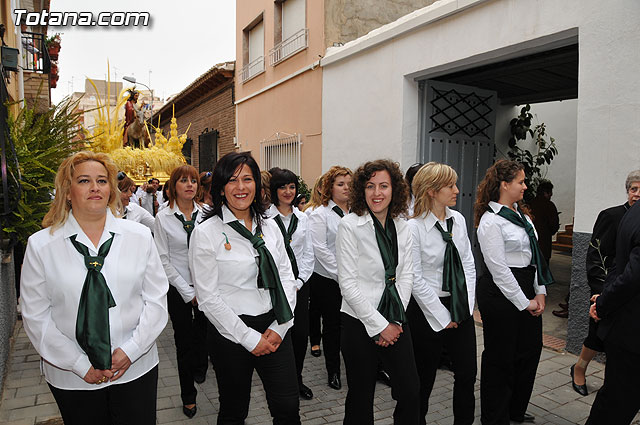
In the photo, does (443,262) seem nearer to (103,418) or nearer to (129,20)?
(103,418)

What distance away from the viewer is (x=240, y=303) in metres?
2.75

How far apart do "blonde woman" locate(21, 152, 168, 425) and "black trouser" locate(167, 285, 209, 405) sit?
1.44m

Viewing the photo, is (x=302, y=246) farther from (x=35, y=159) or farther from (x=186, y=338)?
(x=35, y=159)

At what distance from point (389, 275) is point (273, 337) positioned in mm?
805

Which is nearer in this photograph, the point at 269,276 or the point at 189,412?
the point at 269,276

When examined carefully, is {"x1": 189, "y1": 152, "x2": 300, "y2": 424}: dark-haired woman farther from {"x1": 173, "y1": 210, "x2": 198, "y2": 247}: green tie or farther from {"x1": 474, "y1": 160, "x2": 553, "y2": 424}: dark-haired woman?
{"x1": 474, "y1": 160, "x2": 553, "y2": 424}: dark-haired woman

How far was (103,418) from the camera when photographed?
2.39 meters

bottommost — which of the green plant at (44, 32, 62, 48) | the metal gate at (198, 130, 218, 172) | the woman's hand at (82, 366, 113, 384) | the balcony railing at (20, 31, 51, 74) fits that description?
the woman's hand at (82, 366, 113, 384)

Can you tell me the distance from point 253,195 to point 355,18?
8.10 meters

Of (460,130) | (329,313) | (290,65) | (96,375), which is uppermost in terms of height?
(290,65)

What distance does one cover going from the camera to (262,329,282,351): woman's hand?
2686 millimetres

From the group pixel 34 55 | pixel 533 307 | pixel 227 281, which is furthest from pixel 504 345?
pixel 34 55

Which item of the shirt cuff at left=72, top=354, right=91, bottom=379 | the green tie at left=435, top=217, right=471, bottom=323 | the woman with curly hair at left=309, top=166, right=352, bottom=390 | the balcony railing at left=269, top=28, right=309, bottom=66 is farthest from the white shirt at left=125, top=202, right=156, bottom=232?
the balcony railing at left=269, top=28, right=309, bottom=66

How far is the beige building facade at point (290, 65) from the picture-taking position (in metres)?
9.94
